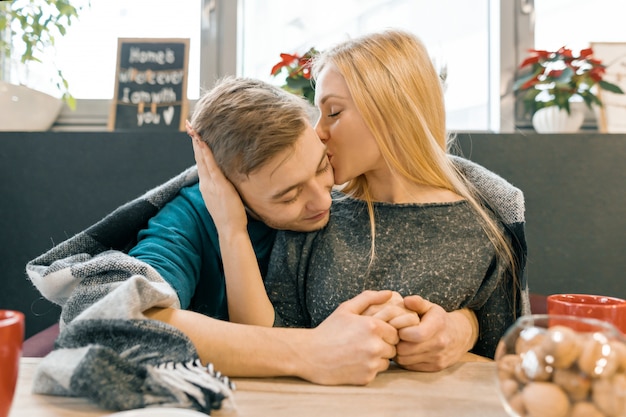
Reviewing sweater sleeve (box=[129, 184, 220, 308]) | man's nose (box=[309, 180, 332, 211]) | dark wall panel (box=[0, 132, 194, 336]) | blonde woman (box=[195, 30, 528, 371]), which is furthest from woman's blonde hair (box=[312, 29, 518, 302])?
A: dark wall panel (box=[0, 132, 194, 336])

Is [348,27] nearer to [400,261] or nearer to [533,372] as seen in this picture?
[400,261]

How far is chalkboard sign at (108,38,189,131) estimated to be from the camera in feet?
6.68

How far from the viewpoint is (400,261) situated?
115 cm

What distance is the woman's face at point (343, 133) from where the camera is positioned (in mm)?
1161

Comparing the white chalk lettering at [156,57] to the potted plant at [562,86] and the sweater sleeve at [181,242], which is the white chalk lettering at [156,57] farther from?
the potted plant at [562,86]

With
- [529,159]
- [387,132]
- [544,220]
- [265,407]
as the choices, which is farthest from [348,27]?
[265,407]

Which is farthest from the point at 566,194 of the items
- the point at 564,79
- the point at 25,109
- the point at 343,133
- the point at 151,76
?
the point at 25,109

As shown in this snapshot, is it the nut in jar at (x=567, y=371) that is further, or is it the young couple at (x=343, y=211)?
the young couple at (x=343, y=211)

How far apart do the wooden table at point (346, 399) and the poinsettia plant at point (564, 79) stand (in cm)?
140

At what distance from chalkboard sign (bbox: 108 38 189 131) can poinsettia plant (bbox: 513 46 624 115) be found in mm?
1235

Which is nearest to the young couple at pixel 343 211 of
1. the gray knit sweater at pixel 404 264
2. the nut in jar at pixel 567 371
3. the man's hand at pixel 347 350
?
the gray knit sweater at pixel 404 264

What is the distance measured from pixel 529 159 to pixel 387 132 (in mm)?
840

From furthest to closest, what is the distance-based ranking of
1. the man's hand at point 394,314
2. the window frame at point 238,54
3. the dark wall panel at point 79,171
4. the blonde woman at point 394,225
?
the window frame at point 238,54, the dark wall panel at point 79,171, the blonde woman at point 394,225, the man's hand at point 394,314

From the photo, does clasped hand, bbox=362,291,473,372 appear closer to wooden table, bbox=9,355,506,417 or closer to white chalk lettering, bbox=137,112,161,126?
wooden table, bbox=9,355,506,417
